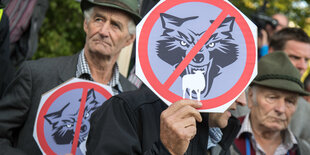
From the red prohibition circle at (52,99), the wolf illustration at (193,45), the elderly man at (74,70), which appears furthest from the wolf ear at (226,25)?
the elderly man at (74,70)

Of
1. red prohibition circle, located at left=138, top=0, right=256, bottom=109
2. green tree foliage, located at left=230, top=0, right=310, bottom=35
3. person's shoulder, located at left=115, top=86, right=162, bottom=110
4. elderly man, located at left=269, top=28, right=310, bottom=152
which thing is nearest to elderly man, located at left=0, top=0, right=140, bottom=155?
person's shoulder, located at left=115, top=86, right=162, bottom=110

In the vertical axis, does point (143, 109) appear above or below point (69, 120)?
above

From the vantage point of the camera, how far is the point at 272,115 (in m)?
3.26

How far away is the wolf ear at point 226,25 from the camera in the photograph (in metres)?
1.93

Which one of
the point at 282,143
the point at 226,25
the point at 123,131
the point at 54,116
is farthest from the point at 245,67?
the point at 282,143

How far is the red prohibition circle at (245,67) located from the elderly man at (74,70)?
74 centimetres

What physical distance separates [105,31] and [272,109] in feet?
4.52

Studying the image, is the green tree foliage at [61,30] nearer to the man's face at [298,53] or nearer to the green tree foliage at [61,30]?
the green tree foliage at [61,30]

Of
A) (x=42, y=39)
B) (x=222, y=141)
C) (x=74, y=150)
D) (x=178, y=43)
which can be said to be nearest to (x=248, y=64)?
(x=178, y=43)

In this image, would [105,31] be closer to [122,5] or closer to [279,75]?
[122,5]

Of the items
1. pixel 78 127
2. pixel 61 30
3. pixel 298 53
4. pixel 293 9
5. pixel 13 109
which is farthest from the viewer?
pixel 293 9

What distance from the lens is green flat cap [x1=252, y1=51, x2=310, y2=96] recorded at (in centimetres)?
326

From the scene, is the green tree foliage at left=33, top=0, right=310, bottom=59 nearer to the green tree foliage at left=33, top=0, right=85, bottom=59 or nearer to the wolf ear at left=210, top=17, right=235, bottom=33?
the green tree foliage at left=33, top=0, right=85, bottom=59

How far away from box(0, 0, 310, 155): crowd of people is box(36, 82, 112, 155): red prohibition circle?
0.17 m
